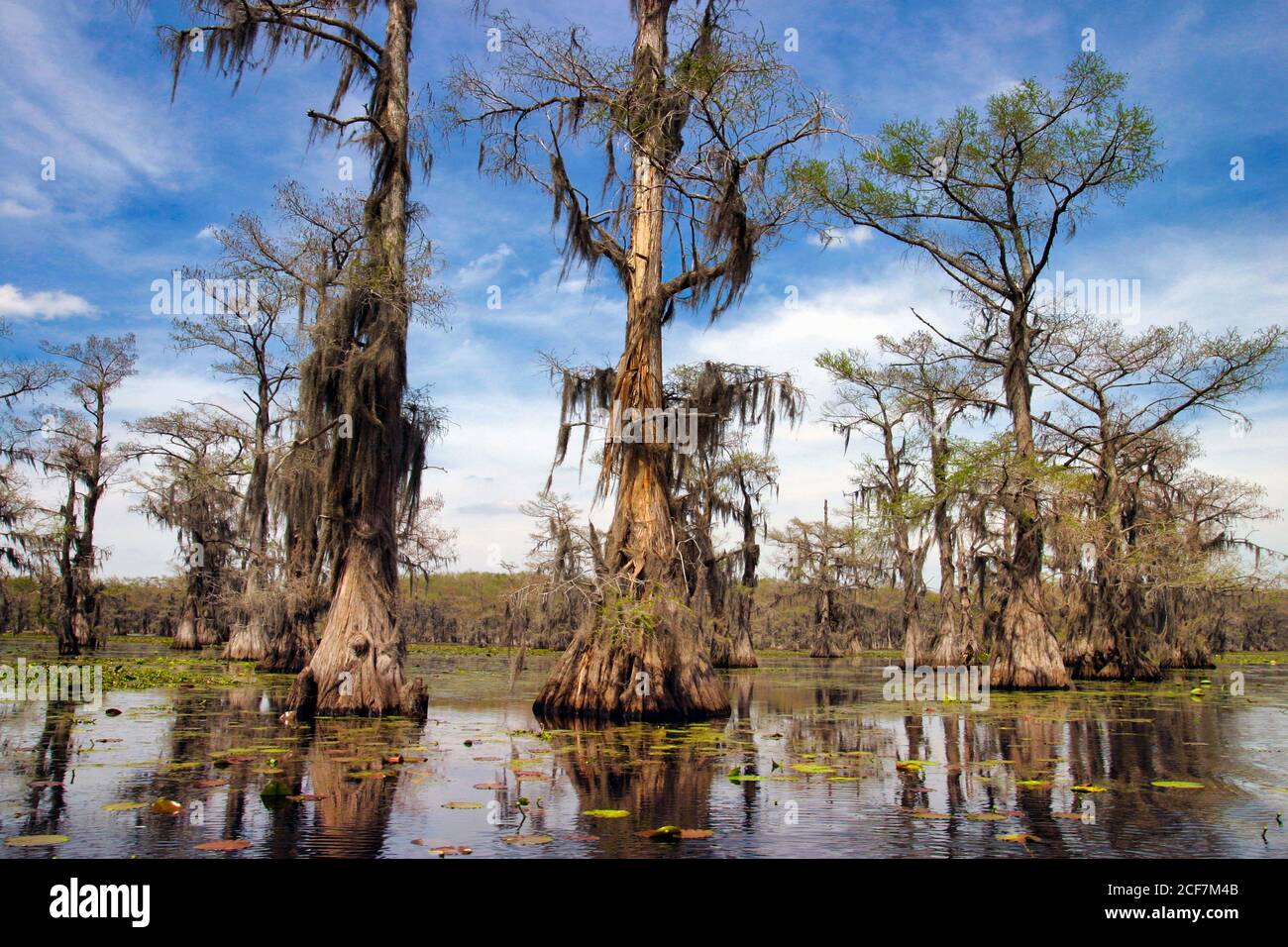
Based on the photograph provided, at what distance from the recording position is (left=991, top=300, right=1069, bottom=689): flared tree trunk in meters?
21.5

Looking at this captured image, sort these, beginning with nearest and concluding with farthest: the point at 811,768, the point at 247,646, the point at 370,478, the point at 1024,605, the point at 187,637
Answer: the point at 811,768, the point at 370,478, the point at 1024,605, the point at 247,646, the point at 187,637

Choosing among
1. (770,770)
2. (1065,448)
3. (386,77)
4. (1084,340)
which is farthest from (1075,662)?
Answer: (386,77)

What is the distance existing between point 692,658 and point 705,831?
8.24 m

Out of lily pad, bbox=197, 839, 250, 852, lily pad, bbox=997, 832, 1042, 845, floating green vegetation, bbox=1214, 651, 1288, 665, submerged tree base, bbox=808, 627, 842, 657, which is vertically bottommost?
floating green vegetation, bbox=1214, 651, 1288, 665

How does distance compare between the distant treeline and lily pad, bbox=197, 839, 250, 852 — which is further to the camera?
the distant treeline

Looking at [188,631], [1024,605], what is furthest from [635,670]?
[188,631]

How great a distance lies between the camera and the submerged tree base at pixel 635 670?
1361 cm

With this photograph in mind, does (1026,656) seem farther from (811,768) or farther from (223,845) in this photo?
(223,845)

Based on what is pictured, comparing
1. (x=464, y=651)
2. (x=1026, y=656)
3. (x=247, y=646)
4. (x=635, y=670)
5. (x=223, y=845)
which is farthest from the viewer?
(x=464, y=651)

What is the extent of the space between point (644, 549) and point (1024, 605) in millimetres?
11820

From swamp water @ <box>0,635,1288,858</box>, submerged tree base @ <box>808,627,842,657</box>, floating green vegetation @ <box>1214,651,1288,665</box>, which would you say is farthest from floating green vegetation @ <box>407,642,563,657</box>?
floating green vegetation @ <box>1214,651,1288,665</box>

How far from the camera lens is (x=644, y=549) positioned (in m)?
14.5

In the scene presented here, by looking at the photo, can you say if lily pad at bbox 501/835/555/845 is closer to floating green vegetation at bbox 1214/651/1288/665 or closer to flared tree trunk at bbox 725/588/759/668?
flared tree trunk at bbox 725/588/759/668

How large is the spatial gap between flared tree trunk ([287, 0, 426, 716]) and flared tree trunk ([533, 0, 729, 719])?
2605 mm
